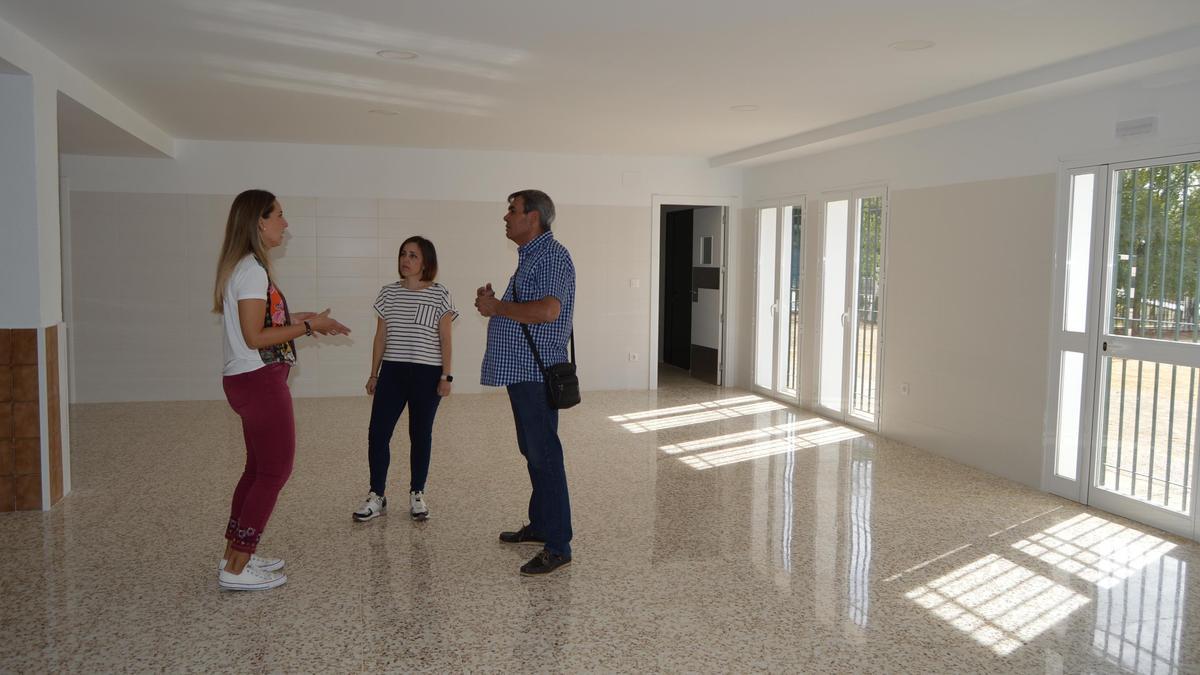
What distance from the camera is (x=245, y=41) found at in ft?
14.8

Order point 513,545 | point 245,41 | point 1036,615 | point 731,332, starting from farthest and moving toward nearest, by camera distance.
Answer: point 731,332 → point 245,41 → point 513,545 → point 1036,615

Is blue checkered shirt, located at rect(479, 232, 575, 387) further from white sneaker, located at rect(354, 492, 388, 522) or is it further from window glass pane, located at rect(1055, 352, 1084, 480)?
window glass pane, located at rect(1055, 352, 1084, 480)

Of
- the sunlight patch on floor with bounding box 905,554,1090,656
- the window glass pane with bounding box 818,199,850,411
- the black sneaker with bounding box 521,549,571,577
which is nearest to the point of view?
the sunlight patch on floor with bounding box 905,554,1090,656

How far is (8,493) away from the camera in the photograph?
14.8ft

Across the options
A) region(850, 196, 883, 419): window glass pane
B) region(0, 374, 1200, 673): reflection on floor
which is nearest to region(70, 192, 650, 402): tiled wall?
region(0, 374, 1200, 673): reflection on floor

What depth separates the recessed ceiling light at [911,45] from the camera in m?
4.33

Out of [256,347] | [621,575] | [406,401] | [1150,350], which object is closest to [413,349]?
[406,401]

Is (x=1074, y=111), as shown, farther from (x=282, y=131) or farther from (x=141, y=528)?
(x=282, y=131)

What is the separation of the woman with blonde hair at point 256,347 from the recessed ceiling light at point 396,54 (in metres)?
1.79

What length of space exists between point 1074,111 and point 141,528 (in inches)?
229

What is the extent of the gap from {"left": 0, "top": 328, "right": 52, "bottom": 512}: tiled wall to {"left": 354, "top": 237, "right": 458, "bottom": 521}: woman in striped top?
1932 millimetres

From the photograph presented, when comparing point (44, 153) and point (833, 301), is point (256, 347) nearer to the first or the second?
point (44, 153)

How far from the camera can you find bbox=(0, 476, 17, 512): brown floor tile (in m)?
4.49

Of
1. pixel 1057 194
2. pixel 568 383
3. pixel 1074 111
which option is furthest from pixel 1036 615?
pixel 1074 111
